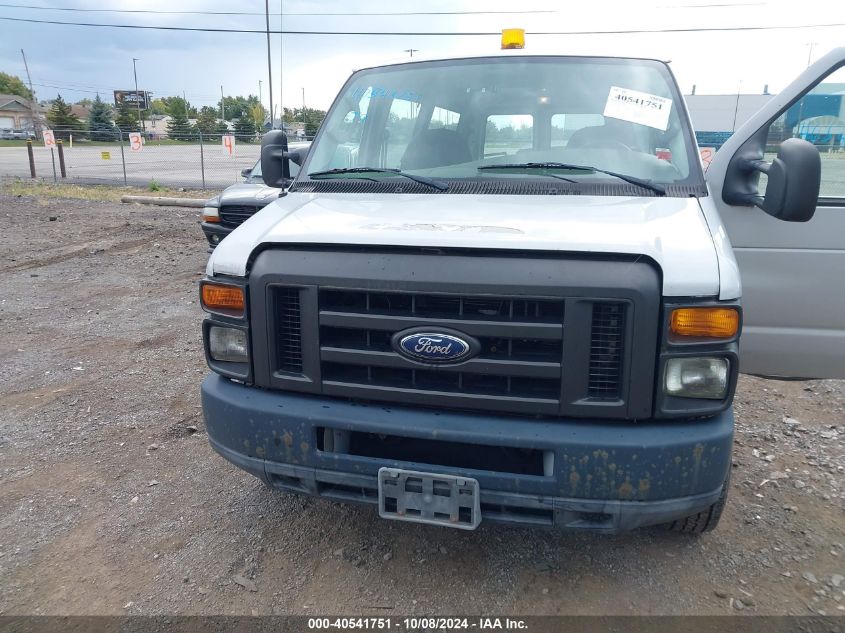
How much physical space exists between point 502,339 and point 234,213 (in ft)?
23.2

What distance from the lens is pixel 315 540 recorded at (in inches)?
123

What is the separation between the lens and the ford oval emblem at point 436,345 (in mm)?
2398

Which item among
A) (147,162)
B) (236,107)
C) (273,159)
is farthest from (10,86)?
(273,159)

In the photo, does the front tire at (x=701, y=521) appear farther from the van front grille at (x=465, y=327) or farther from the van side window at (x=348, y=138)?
the van side window at (x=348, y=138)

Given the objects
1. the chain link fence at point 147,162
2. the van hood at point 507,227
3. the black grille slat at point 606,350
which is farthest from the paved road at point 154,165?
the black grille slat at point 606,350

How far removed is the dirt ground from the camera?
2.74 metres

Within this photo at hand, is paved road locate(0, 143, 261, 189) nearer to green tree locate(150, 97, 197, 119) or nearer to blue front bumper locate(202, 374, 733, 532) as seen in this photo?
blue front bumper locate(202, 374, 733, 532)

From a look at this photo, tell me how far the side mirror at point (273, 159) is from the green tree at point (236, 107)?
250ft

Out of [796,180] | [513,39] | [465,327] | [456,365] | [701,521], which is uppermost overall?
[513,39]

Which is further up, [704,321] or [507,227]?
[507,227]

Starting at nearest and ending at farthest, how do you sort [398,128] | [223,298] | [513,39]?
[223,298], [398,128], [513,39]

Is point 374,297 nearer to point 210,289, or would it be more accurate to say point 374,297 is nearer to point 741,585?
point 210,289

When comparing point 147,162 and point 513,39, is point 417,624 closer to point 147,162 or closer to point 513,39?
point 513,39

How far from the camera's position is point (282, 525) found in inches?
128
